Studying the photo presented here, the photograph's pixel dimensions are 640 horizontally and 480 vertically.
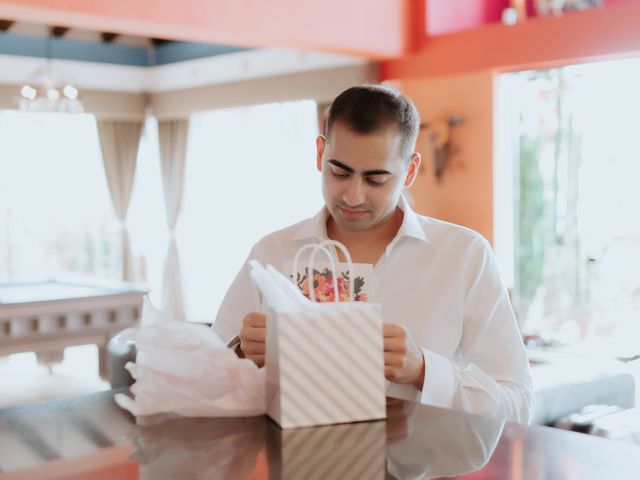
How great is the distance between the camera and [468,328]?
175 cm

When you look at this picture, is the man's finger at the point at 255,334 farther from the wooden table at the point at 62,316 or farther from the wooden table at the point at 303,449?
the wooden table at the point at 62,316

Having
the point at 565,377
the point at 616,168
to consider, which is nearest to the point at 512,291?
the point at 616,168

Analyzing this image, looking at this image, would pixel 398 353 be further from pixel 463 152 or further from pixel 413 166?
pixel 463 152

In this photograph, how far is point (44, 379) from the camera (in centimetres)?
724

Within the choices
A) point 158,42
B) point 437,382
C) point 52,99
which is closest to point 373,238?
point 437,382

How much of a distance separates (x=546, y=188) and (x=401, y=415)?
18.9ft

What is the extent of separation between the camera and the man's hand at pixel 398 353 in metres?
1.44

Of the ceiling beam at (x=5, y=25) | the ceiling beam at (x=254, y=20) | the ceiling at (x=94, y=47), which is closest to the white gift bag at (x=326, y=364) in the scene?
the ceiling beam at (x=254, y=20)

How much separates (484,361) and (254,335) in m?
0.46

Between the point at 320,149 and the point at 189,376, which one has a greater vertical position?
the point at 320,149

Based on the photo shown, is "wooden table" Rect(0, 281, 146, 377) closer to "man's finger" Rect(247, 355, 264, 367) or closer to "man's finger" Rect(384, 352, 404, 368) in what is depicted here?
"man's finger" Rect(247, 355, 264, 367)

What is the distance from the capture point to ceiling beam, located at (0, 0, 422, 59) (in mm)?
4812

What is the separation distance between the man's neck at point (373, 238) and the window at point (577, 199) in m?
4.80

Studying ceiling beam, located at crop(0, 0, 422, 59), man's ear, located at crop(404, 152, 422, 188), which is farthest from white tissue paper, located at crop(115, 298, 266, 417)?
ceiling beam, located at crop(0, 0, 422, 59)
